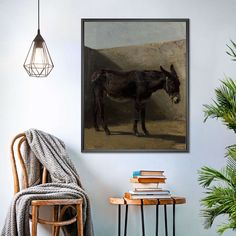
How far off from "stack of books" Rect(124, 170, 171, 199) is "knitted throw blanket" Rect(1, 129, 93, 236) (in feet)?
1.22

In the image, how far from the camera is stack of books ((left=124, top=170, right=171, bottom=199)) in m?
4.33

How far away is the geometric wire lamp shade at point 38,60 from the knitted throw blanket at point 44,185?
1.50 ft

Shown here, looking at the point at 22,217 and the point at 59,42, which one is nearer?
the point at 22,217

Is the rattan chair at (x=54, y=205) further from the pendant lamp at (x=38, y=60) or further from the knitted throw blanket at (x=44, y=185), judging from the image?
the pendant lamp at (x=38, y=60)

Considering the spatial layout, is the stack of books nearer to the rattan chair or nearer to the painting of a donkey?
the rattan chair

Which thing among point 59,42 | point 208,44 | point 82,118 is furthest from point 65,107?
point 208,44

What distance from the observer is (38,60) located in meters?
4.50

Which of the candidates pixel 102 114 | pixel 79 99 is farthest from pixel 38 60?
pixel 102 114

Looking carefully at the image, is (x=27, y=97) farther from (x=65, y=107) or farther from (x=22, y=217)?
(x=22, y=217)

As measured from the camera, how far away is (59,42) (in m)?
4.73

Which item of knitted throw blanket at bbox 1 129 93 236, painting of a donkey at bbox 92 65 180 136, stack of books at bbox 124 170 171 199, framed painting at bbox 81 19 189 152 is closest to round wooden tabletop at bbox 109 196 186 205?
stack of books at bbox 124 170 171 199

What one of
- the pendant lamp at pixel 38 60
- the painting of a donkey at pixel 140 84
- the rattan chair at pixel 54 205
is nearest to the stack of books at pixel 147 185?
the rattan chair at pixel 54 205

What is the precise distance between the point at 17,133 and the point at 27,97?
29cm

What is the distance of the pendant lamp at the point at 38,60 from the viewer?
4453 millimetres
